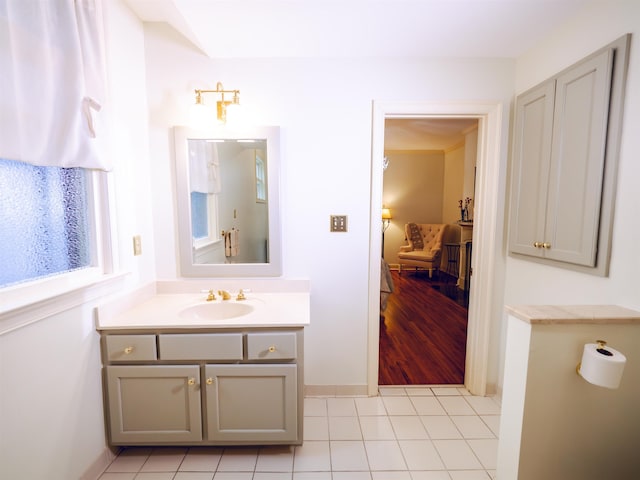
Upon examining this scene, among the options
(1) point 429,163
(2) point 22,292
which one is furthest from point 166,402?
(1) point 429,163

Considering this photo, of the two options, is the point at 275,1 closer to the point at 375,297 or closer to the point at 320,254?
the point at 320,254

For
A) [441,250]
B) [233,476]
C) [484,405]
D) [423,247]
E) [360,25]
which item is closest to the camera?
[233,476]

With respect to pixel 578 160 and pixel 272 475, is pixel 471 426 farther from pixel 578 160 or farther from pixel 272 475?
pixel 578 160

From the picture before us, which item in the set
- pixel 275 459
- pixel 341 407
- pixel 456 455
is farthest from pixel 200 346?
pixel 456 455

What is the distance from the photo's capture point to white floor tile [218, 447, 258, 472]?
1479mm

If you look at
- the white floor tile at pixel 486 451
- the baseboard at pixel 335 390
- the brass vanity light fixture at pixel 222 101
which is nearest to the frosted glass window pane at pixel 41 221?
the brass vanity light fixture at pixel 222 101

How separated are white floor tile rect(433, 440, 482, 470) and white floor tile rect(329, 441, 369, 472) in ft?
1.45

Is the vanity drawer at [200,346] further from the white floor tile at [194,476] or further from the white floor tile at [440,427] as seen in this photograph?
the white floor tile at [440,427]

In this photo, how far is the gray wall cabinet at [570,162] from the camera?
1272mm

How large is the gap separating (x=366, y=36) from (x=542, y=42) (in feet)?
3.50

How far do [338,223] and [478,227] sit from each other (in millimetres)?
1006

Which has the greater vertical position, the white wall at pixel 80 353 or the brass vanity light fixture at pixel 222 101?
the brass vanity light fixture at pixel 222 101

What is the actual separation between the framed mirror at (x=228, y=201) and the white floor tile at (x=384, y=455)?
1.18m

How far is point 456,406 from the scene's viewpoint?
1970 millimetres
